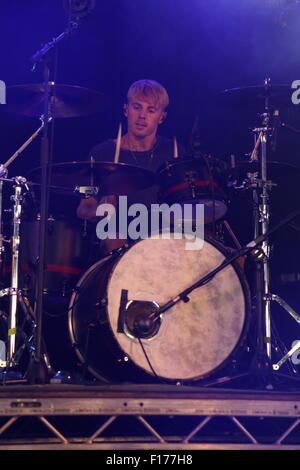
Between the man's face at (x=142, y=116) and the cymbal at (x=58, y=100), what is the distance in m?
0.50

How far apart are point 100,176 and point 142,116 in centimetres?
130

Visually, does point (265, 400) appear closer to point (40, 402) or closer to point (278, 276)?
point (40, 402)

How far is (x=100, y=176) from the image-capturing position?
12.1ft

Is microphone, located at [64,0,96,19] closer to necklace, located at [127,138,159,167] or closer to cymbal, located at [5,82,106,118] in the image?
cymbal, located at [5,82,106,118]

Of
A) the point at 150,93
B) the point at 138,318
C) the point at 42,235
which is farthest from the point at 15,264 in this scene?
the point at 150,93

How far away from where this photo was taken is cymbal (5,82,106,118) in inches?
163

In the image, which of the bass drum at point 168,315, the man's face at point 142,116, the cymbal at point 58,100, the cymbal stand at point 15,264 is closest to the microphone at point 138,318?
the bass drum at point 168,315

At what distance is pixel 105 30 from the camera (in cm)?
521

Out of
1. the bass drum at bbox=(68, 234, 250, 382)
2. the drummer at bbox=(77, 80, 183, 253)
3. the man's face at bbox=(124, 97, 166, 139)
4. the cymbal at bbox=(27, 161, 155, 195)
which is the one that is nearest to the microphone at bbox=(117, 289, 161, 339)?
the bass drum at bbox=(68, 234, 250, 382)

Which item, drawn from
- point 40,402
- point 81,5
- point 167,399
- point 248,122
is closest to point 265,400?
point 167,399

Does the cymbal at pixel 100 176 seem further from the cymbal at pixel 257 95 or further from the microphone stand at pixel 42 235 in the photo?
the cymbal at pixel 257 95

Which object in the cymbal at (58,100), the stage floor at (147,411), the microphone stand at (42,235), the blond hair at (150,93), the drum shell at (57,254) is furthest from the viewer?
the blond hair at (150,93)

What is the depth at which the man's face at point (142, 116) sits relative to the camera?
4.86m

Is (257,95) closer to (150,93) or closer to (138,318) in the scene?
(150,93)
